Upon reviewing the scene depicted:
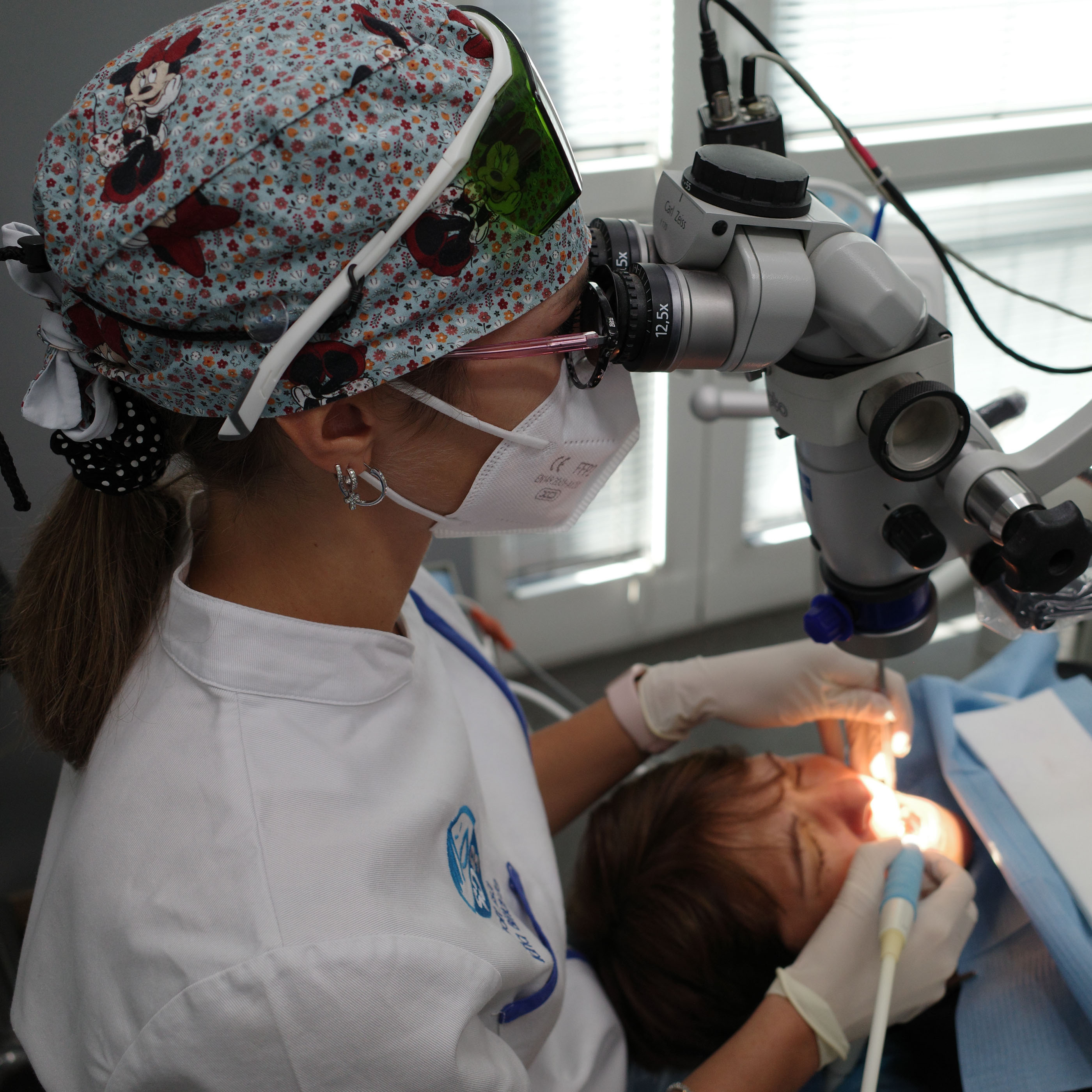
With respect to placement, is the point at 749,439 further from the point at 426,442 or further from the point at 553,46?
the point at 426,442

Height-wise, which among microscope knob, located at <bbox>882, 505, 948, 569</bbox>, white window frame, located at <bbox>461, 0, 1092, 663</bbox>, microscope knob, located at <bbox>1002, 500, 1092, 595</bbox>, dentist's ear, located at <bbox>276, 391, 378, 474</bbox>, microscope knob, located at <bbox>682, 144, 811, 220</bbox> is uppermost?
microscope knob, located at <bbox>682, 144, 811, 220</bbox>

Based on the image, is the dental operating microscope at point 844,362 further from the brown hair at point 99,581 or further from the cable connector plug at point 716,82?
the brown hair at point 99,581

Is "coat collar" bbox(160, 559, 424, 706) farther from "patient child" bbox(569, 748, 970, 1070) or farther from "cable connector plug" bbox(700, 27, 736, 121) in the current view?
"cable connector plug" bbox(700, 27, 736, 121)

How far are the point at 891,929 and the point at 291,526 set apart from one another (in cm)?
84

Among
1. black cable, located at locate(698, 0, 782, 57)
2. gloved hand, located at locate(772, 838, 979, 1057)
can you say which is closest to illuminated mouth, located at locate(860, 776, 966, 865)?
gloved hand, located at locate(772, 838, 979, 1057)

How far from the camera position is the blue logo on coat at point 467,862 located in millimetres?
880

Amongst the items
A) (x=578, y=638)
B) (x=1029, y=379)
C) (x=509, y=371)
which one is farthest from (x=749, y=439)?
(x=509, y=371)

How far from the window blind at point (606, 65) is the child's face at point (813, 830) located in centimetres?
137

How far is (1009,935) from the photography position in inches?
46.8

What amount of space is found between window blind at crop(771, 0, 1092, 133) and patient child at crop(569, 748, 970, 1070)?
60.7 inches

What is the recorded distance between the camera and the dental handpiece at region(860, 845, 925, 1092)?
0.95 metres

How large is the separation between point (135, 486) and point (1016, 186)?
2.40 m

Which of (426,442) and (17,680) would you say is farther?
(17,680)

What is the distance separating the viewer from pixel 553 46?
1738 millimetres
